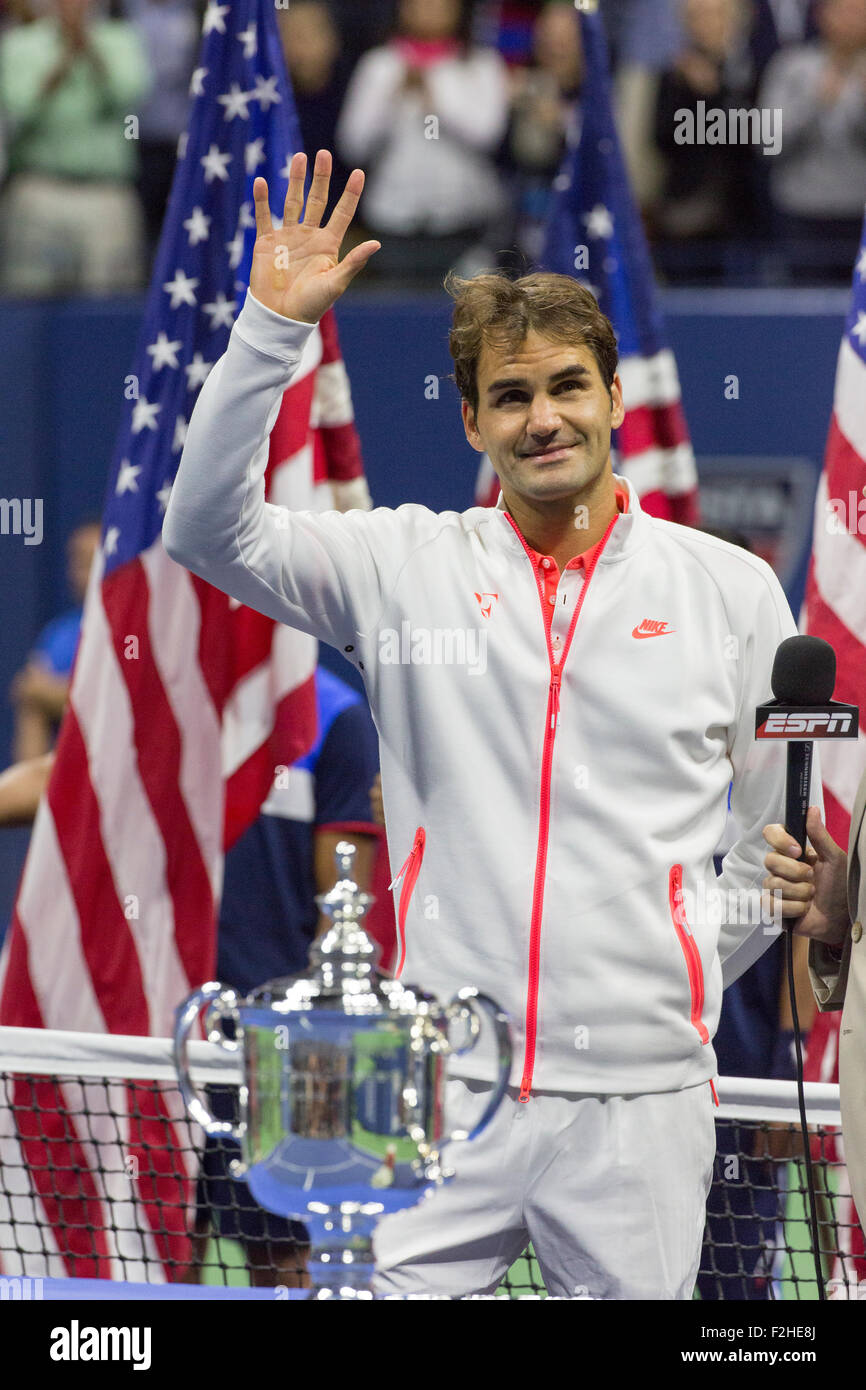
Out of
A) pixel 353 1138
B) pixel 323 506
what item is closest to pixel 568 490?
pixel 353 1138

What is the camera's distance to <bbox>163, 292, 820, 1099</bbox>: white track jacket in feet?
6.99

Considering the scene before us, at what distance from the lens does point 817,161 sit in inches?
287

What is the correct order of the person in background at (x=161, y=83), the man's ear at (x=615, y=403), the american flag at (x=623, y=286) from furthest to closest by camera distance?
the person in background at (x=161, y=83) < the american flag at (x=623, y=286) < the man's ear at (x=615, y=403)

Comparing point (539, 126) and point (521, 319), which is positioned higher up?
point (539, 126)

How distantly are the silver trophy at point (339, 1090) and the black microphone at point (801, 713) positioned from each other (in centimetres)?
57

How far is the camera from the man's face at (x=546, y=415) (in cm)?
219

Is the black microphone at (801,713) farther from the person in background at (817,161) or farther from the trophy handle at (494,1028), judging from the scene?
the person in background at (817,161)

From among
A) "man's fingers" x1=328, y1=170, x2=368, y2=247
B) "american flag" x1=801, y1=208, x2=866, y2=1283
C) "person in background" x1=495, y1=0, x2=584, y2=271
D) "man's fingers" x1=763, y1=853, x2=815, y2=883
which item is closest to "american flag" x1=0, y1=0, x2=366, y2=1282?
"american flag" x1=801, y1=208, x2=866, y2=1283

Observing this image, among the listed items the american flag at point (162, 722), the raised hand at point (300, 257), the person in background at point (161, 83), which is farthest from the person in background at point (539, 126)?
the raised hand at point (300, 257)

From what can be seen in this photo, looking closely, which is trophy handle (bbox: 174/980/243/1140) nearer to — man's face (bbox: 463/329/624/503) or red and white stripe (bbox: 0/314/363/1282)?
man's face (bbox: 463/329/624/503)

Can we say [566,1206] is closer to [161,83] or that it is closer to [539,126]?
[539,126]

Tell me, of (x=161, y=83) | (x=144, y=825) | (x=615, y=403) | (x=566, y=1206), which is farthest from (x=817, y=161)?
(x=566, y=1206)

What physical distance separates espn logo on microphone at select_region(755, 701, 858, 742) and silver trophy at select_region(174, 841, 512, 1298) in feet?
1.84

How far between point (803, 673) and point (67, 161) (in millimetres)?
6078
